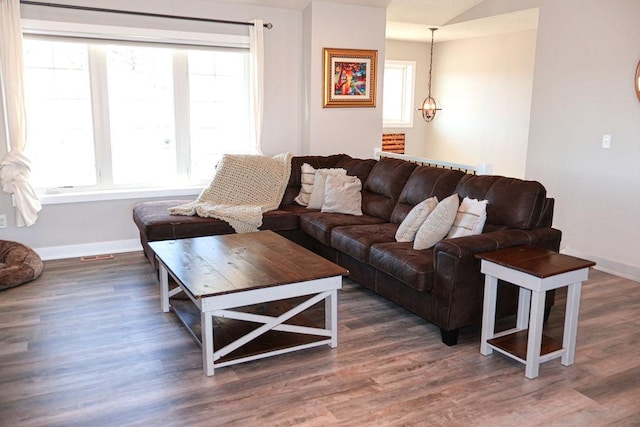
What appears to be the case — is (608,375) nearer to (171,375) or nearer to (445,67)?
(171,375)

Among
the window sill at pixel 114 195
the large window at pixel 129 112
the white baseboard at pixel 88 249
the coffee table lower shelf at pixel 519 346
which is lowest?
the white baseboard at pixel 88 249

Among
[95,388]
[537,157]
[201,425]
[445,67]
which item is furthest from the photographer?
[445,67]

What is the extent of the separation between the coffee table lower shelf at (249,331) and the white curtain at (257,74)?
2450mm

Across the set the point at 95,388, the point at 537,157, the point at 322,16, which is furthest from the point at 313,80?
the point at 95,388

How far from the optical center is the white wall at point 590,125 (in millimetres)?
4480

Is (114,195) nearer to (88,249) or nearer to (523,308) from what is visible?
(88,249)

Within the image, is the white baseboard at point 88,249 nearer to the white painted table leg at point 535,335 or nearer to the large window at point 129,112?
the large window at point 129,112

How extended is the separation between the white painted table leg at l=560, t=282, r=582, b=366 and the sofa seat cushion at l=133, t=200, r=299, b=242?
2.46 metres

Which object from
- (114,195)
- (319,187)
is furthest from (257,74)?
(114,195)

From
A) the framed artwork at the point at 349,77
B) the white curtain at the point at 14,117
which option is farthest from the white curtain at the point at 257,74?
the white curtain at the point at 14,117

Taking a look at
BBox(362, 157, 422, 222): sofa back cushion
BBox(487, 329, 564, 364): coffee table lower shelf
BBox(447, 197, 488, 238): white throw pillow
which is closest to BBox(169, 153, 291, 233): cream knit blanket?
BBox(362, 157, 422, 222): sofa back cushion

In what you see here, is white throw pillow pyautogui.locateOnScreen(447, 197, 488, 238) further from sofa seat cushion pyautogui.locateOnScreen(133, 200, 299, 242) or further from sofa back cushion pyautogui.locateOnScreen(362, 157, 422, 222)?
sofa seat cushion pyautogui.locateOnScreen(133, 200, 299, 242)

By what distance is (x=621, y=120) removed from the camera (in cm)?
453

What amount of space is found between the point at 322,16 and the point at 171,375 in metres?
4.06
